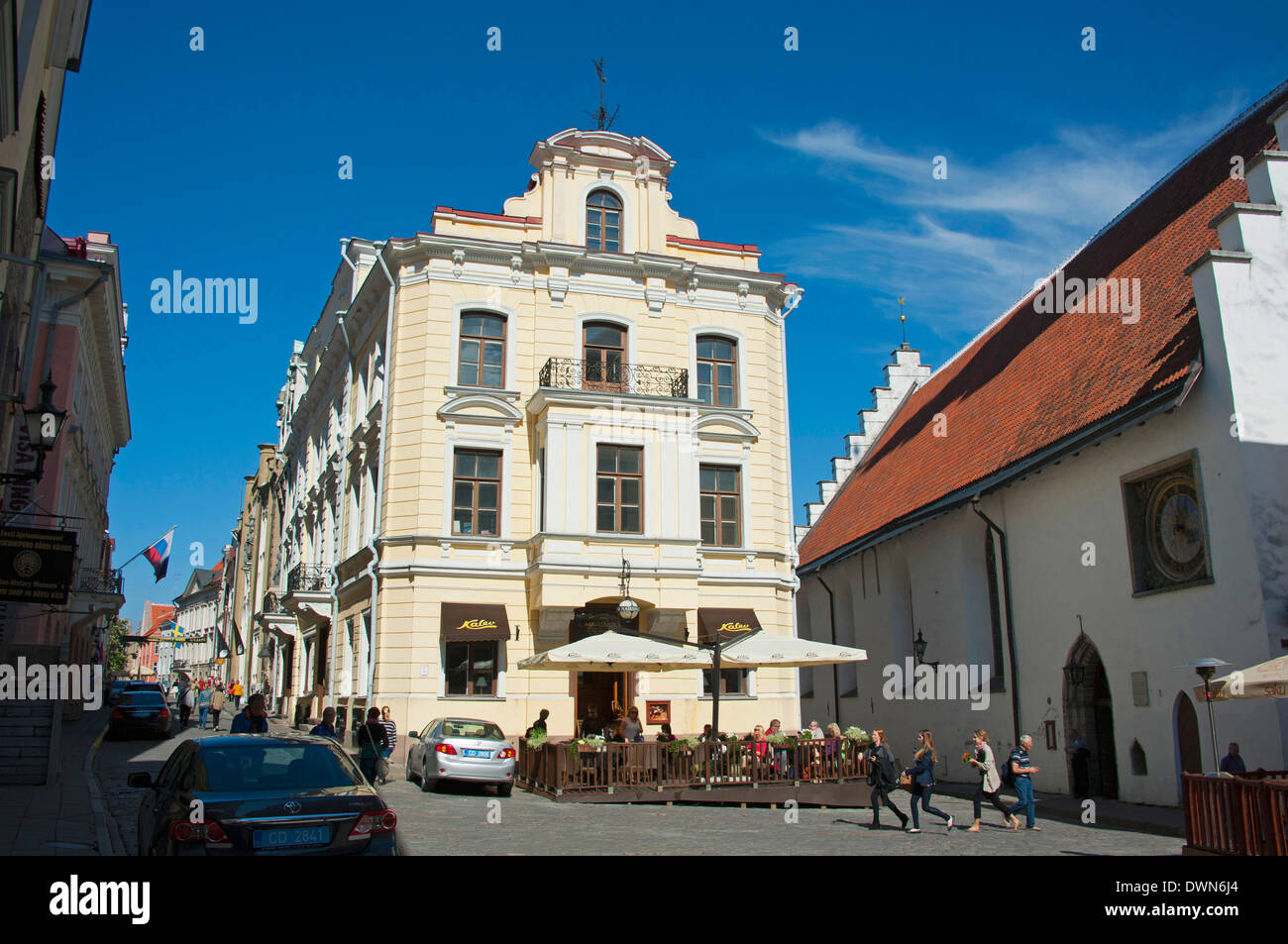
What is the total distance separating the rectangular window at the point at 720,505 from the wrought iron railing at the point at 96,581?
60.8ft

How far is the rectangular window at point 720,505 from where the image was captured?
26766 millimetres

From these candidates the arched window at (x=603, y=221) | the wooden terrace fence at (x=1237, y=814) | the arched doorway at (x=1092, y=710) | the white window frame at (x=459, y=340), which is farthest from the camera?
the arched window at (x=603, y=221)

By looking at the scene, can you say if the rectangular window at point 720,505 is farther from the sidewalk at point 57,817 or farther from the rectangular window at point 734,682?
the sidewalk at point 57,817

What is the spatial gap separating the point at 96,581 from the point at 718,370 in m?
21.1

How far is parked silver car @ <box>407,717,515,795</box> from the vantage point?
18.6m

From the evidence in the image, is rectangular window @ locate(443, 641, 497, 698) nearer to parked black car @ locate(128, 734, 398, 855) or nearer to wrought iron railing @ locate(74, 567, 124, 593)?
wrought iron railing @ locate(74, 567, 124, 593)

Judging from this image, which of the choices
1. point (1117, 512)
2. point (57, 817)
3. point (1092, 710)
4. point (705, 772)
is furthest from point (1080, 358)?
point (57, 817)

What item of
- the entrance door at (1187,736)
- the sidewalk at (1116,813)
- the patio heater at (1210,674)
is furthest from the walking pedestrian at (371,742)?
the entrance door at (1187,736)

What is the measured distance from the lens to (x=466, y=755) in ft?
61.4

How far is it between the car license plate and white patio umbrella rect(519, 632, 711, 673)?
1198 centimetres

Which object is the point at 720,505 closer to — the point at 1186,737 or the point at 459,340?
the point at 459,340

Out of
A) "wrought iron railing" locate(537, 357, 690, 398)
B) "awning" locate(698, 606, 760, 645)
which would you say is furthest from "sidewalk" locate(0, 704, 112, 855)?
"awning" locate(698, 606, 760, 645)
